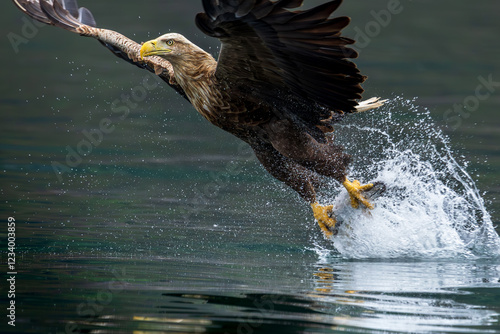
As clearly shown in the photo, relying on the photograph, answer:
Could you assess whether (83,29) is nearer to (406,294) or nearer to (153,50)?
(153,50)

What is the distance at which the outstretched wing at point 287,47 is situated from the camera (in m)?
5.08

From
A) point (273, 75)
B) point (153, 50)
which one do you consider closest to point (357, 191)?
point (273, 75)

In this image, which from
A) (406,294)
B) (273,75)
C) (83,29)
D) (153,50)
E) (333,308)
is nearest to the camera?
(333,308)

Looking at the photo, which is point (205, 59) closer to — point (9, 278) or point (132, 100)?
point (9, 278)

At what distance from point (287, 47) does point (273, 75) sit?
402mm

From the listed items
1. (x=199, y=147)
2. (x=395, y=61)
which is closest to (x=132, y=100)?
(x=199, y=147)

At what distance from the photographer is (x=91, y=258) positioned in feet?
20.3

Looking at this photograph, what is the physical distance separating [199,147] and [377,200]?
4.09 meters

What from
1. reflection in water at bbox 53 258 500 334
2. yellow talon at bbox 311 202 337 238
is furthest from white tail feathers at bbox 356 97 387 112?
reflection in water at bbox 53 258 500 334

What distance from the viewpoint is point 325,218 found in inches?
281

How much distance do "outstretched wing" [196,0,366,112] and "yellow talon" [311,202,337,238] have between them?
1.33 m

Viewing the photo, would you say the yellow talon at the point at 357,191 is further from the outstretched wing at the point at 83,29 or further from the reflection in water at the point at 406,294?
the outstretched wing at the point at 83,29

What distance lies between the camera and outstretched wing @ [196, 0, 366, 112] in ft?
16.7

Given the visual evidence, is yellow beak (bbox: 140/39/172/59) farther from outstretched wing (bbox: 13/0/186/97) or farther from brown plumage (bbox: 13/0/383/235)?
outstretched wing (bbox: 13/0/186/97)
